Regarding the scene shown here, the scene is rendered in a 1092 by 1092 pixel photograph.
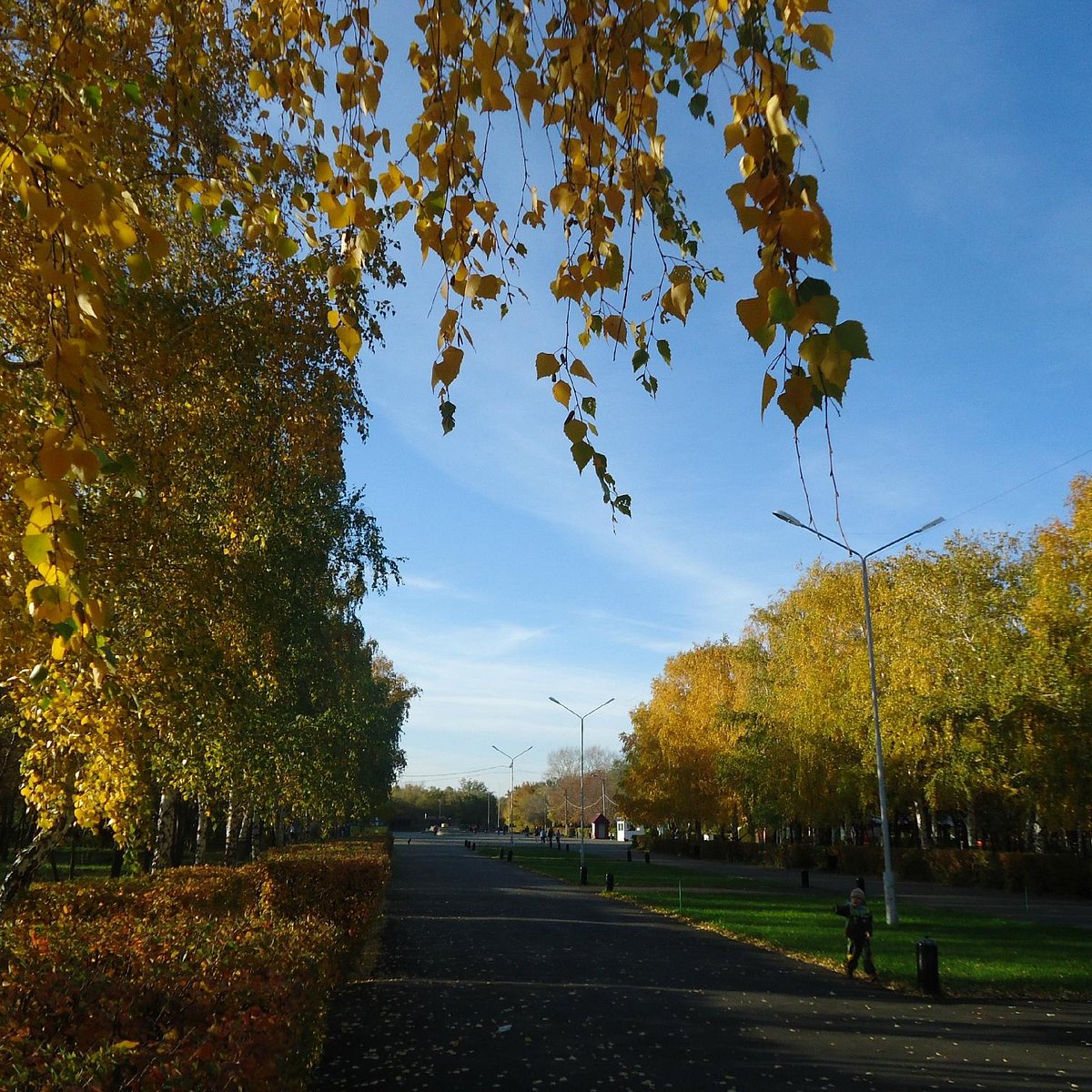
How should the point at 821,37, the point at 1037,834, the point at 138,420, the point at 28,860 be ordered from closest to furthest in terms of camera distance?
the point at 821,37 < the point at 138,420 < the point at 28,860 < the point at 1037,834

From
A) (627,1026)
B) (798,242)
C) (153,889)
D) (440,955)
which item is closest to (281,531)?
(153,889)

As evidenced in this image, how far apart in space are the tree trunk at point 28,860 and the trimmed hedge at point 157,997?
23 centimetres

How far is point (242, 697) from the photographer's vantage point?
10.6 metres

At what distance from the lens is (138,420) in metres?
7.73

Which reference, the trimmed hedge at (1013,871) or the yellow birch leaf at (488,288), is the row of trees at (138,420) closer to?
the yellow birch leaf at (488,288)

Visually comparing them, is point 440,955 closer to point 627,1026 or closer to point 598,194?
point 627,1026

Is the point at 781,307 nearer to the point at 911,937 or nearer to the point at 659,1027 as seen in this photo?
the point at 659,1027

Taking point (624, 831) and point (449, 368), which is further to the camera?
point (624, 831)

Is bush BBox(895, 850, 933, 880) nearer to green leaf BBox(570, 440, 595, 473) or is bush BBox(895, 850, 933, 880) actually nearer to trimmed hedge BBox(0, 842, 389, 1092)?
trimmed hedge BBox(0, 842, 389, 1092)

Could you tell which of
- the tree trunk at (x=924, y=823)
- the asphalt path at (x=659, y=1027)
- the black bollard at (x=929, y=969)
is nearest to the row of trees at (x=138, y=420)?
the asphalt path at (x=659, y=1027)

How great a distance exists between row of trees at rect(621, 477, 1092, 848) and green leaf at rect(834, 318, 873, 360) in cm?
2309

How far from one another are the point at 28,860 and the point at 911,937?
16.8m

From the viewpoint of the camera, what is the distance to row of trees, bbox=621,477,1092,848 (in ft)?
70.4

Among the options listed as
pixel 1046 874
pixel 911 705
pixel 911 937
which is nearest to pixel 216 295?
pixel 911 937
